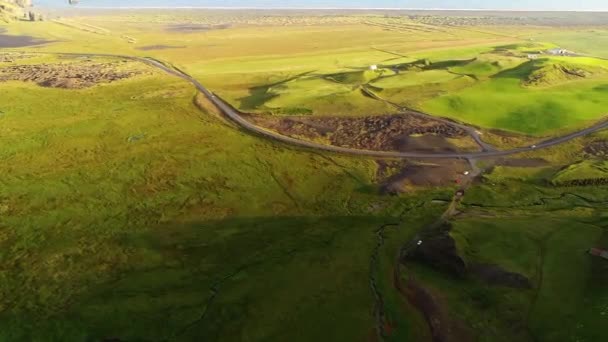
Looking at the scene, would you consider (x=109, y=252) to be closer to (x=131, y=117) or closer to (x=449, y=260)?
(x=449, y=260)

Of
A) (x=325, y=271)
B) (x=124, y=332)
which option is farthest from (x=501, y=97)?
(x=124, y=332)

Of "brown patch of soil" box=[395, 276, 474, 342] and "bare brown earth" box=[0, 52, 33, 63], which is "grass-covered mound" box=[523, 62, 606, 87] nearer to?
"brown patch of soil" box=[395, 276, 474, 342]

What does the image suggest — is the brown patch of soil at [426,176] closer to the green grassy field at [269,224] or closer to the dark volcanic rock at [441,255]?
the green grassy field at [269,224]

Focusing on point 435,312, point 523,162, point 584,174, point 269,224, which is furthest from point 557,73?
point 435,312

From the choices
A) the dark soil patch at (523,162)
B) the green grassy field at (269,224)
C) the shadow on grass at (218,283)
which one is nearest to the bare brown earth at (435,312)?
the green grassy field at (269,224)

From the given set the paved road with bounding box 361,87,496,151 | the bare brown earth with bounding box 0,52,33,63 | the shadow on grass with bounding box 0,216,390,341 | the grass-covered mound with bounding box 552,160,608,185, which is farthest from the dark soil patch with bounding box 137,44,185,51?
the grass-covered mound with bounding box 552,160,608,185

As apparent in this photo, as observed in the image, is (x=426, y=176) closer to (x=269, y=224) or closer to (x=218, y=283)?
(x=269, y=224)
